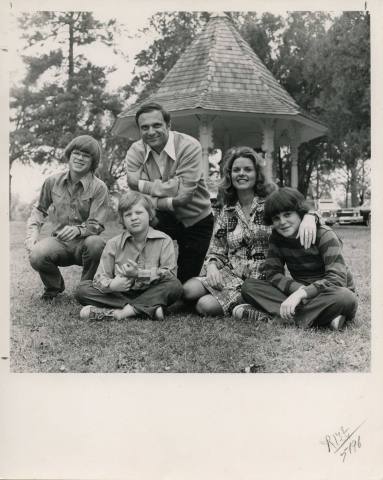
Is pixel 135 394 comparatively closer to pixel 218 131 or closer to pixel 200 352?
pixel 200 352

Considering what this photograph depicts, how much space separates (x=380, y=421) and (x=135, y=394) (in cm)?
139

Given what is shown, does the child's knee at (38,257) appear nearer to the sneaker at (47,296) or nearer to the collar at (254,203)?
the sneaker at (47,296)

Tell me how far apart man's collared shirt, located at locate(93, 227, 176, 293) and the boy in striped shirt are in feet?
1.95

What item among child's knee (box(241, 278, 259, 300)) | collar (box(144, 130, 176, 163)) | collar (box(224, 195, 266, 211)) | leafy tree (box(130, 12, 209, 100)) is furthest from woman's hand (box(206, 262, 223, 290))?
leafy tree (box(130, 12, 209, 100))

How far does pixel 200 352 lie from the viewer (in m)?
3.18

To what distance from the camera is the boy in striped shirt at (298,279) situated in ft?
11.0

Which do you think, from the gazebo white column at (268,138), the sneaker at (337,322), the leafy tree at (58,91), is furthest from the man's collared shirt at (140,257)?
the gazebo white column at (268,138)

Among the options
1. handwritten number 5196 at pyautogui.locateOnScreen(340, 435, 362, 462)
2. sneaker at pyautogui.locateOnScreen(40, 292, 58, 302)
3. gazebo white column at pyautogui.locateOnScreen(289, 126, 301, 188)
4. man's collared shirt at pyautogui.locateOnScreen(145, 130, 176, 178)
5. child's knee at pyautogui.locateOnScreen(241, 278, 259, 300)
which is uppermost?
gazebo white column at pyautogui.locateOnScreen(289, 126, 301, 188)

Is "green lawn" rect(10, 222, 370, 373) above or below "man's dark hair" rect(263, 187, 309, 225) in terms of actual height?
below

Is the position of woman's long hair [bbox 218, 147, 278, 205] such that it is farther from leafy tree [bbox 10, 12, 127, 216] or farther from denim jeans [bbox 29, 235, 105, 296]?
leafy tree [bbox 10, 12, 127, 216]

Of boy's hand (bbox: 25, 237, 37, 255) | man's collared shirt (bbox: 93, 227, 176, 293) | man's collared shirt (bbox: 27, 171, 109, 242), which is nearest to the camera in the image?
man's collared shirt (bbox: 93, 227, 176, 293)

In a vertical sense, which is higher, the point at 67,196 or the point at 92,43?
the point at 92,43

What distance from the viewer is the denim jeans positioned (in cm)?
420

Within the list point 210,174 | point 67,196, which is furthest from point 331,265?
point 210,174
